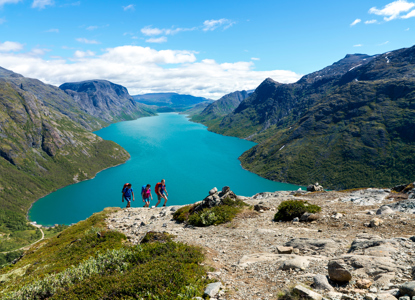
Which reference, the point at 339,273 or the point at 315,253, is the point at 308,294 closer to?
the point at 339,273

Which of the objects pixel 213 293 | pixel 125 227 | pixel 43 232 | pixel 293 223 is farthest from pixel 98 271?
pixel 43 232

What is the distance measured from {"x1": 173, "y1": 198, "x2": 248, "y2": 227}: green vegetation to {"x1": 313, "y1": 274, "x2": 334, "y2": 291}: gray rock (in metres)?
14.0

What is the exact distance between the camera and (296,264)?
1120cm

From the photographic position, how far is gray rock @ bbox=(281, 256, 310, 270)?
1109 cm

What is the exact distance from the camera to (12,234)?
175625mm

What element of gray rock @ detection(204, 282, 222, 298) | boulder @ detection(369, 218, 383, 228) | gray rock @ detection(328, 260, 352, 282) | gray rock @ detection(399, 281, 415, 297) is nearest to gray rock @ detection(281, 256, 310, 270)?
gray rock @ detection(328, 260, 352, 282)

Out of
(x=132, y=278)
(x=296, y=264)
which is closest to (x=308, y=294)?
(x=296, y=264)

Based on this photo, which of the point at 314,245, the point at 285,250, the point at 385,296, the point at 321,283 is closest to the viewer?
the point at 385,296

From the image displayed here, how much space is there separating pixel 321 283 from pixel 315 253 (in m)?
→ 4.60

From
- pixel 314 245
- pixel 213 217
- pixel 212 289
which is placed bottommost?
pixel 213 217

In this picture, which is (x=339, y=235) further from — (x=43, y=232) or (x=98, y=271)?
(x=43, y=232)

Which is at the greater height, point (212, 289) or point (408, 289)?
point (408, 289)

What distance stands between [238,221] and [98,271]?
13535mm

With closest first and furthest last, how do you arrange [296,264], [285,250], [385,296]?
[385,296] → [296,264] → [285,250]
